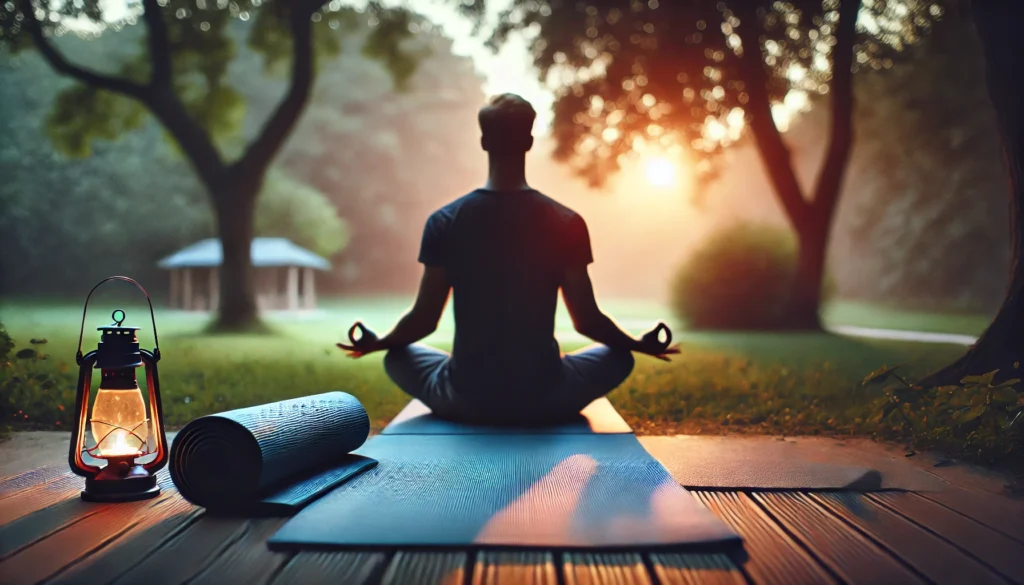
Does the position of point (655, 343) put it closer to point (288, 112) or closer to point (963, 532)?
point (963, 532)

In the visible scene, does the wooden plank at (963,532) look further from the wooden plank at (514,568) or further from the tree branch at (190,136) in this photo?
the tree branch at (190,136)

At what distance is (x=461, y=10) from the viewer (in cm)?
1105

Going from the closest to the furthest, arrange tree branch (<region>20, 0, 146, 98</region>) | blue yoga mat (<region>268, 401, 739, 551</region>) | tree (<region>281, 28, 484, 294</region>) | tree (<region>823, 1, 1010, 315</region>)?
blue yoga mat (<region>268, 401, 739, 551</region>)
tree branch (<region>20, 0, 146, 98</region>)
tree (<region>823, 1, 1010, 315</region>)
tree (<region>281, 28, 484, 294</region>)

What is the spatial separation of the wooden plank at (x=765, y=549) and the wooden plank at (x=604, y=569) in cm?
26

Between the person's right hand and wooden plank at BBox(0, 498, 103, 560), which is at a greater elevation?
the person's right hand

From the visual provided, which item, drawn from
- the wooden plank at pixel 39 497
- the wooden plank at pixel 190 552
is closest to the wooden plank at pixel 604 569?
the wooden plank at pixel 190 552

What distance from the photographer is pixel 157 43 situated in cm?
1001

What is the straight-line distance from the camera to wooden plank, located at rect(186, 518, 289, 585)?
1.69 meters

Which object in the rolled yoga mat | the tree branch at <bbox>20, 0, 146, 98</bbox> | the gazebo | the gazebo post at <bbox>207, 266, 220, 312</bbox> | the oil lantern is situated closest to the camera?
the rolled yoga mat

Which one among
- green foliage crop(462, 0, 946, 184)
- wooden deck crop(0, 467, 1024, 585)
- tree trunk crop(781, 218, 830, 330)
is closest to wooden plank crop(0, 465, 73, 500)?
wooden deck crop(0, 467, 1024, 585)

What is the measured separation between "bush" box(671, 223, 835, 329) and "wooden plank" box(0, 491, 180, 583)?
10.3 meters

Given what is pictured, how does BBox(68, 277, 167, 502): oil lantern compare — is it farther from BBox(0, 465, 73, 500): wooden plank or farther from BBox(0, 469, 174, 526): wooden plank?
BBox(0, 465, 73, 500): wooden plank

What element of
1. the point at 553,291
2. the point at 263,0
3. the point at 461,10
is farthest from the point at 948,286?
the point at 553,291

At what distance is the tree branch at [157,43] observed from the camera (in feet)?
32.7
